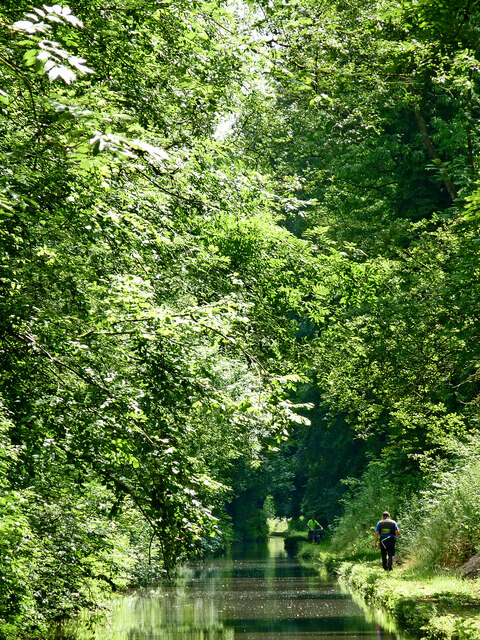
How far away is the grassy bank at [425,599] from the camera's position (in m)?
10.4

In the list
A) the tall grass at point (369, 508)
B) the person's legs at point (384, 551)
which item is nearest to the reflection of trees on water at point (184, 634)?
the person's legs at point (384, 551)

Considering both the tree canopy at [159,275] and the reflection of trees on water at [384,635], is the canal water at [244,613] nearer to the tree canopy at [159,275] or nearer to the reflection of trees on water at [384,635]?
the reflection of trees on water at [384,635]

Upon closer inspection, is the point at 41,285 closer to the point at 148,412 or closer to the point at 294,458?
the point at 148,412

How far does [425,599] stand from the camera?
13078 mm

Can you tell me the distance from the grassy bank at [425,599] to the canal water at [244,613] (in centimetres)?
44

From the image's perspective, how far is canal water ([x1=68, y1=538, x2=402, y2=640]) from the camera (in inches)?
541

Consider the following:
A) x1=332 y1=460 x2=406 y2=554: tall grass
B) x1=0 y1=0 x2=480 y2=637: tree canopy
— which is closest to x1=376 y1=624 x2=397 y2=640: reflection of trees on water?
x1=0 y1=0 x2=480 y2=637: tree canopy

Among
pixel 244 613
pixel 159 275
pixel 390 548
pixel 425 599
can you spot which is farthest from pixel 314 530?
pixel 159 275

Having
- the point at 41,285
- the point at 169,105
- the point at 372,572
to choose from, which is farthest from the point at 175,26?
the point at 372,572

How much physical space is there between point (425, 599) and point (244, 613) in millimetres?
5275

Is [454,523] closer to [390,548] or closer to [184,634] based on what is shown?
[390,548]

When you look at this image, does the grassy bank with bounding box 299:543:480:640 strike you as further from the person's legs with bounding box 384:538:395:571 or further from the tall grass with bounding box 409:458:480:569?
the tall grass with bounding box 409:458:480:569

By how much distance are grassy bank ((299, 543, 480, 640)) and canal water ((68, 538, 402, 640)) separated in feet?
1.45

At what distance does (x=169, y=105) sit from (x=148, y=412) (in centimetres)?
469
